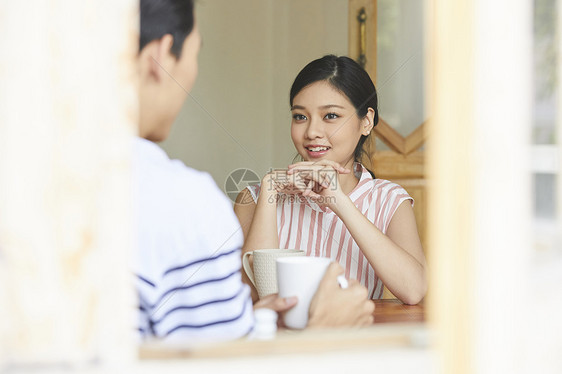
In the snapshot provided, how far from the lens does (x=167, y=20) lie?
783 mm

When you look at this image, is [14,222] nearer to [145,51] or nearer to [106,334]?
[106,334]

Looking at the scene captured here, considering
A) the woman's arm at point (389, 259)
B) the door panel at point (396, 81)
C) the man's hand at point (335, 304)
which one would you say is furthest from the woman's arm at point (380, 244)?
the door panel at point (396, 81)

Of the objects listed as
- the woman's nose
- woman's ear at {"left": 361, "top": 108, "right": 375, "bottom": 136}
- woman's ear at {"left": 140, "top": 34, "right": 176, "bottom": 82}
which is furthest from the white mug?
woman's ear at {"left": 361, "top": 108, "right": 375, "bottom": 136}

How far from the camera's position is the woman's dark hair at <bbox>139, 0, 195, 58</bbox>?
76 centimetres

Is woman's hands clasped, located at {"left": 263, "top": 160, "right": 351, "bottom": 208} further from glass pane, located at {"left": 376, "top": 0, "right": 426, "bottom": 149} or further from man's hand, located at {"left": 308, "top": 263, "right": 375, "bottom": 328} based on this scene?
glass pane, located at {"left": 376, "top": 0, "right": 426, "bottom": 149}

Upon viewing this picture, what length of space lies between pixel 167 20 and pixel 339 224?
1.03 meters

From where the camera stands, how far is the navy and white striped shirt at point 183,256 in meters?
0.71

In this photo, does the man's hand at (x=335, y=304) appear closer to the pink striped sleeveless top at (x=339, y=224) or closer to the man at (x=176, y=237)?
the man at (x=176, y=237)

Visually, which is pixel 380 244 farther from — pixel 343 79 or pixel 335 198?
pixel 343 79

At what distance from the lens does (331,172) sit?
1.55 metres

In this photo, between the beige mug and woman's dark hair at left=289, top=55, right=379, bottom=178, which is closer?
the beige mug

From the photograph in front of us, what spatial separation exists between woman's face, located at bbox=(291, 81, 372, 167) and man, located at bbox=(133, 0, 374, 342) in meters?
0.98

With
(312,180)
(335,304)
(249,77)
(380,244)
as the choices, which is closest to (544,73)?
(335,304)

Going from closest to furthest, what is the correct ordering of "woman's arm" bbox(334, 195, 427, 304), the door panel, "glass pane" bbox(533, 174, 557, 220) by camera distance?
"glass pane" bbox(533, 174, 557, 220), "woman's arm" bbox(334, 195, 427, 304), the door panel
